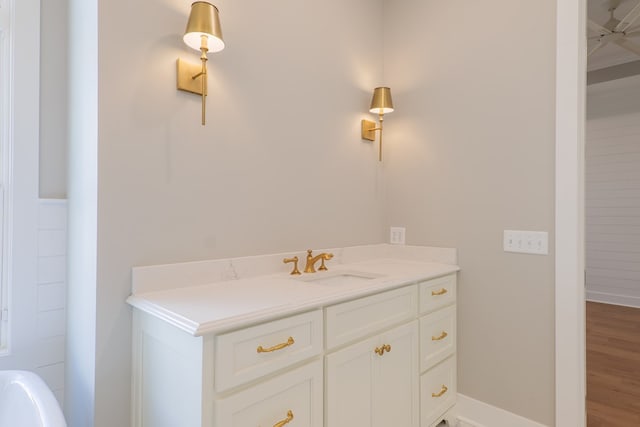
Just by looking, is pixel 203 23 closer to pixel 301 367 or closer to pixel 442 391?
pixel 301 367

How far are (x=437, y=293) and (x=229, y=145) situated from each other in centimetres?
140

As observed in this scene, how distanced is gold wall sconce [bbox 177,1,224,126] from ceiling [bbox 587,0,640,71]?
11.5 feet

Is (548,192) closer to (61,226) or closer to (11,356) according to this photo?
(61,226)

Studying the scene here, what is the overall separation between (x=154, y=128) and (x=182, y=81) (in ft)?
0.81

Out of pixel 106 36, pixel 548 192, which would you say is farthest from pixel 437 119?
pixel 106 36

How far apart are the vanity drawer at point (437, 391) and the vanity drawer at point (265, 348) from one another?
0.90m

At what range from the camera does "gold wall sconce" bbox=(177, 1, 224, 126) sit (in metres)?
1.39

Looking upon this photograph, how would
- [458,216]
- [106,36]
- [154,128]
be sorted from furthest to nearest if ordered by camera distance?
[458,216]
[154,128]
[106,36]

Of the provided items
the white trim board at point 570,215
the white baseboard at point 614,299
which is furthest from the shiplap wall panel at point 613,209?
the white trim board at point 570,215

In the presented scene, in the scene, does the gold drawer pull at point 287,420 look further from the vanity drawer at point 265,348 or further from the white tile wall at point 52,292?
the white tile wall at point 52,292

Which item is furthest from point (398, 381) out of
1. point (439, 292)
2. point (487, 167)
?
point (487, 167)

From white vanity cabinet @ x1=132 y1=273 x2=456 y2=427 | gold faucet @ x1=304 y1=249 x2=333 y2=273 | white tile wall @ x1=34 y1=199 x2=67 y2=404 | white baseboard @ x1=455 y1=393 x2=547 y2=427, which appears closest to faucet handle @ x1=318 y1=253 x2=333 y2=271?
gold faucet @ x1=304 y1=249 x2=333 y2=273

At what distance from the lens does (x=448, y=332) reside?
2.06 m

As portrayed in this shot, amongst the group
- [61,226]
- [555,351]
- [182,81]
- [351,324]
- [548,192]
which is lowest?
[555,351]
